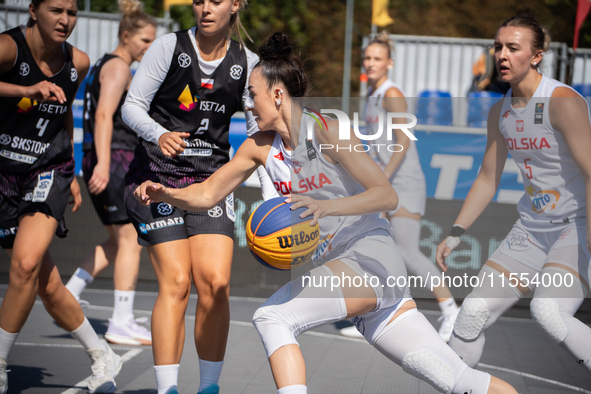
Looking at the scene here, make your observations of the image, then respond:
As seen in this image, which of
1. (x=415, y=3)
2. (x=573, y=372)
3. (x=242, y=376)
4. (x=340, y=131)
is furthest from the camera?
(x=415, y=3)

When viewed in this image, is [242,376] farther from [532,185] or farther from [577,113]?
[577,113]

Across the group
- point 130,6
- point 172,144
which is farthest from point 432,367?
point 130,6

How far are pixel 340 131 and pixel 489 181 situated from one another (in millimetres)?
1166

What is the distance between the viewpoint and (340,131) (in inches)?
111

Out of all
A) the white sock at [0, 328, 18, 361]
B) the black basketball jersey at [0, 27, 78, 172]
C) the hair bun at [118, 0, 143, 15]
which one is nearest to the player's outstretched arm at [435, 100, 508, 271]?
the black basketball jersey at [0, 27, 78, 172]

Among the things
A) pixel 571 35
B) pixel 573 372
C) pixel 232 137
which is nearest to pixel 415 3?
pixel 571 35

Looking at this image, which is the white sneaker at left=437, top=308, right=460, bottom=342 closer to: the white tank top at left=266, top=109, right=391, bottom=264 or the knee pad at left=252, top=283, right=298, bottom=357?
the white tank top at left=266, top=109, right=391, bottom=264

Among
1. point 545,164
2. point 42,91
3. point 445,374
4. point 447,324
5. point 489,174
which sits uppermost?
point 42,91

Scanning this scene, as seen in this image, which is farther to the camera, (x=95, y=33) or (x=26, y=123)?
(x=95, y=33)

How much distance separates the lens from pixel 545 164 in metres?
3.34

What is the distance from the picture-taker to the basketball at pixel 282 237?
8.86 feet

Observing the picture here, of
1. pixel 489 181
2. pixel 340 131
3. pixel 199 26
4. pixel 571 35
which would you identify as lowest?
pixel 571 35

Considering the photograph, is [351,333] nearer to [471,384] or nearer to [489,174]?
[489,174]

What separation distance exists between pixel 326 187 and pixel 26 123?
1.84 metres
